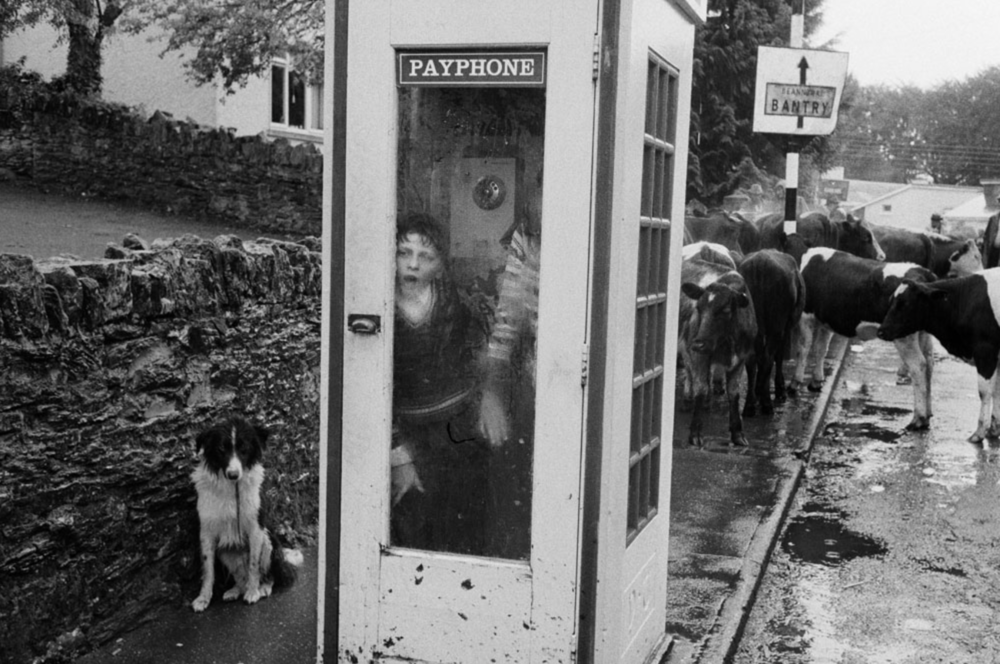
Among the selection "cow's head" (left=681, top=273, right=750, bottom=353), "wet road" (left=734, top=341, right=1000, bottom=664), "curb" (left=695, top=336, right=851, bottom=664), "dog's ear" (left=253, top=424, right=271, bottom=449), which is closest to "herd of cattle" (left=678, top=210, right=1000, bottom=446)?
"cow's head" (left=681, top=273, right=750, bottom=353)

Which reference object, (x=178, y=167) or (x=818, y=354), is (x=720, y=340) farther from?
(x=178, y=167)

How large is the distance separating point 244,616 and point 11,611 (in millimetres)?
1386

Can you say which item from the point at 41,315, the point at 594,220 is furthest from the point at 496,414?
the point at 41,315

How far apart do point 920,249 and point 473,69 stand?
19682 millimetres

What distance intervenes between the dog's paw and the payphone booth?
1478 mm

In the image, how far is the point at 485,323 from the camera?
4715 mm

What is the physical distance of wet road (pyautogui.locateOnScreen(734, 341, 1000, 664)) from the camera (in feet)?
20.9

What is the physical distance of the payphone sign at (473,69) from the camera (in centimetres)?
436

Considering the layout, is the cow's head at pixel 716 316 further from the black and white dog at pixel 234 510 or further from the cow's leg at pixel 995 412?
the black and white dog at pixel 234 510

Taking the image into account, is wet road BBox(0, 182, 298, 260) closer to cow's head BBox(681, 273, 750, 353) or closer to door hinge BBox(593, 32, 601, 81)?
cow's head BBox(681, 273, 750, 353)

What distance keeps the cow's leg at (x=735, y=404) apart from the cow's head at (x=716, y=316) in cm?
29

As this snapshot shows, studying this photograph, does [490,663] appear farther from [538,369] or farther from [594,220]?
[594,220]

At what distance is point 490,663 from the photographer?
4598 mm

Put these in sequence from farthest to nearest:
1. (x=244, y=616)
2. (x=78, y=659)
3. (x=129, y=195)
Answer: (x=129, y=195), (x=244, y=616), (x=78, y=659)
